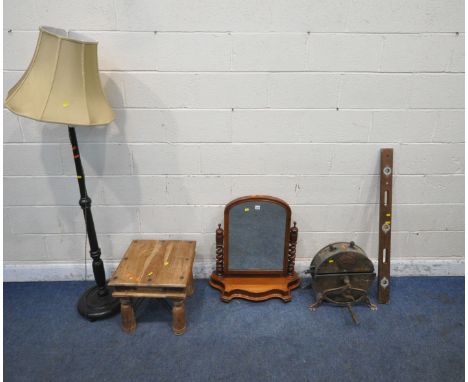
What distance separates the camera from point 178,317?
1.77 metres

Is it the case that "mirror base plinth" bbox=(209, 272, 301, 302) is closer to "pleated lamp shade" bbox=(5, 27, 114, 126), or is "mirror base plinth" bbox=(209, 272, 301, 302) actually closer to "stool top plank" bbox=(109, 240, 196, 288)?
"stool top plank" bbox=(109, 240, 196, 288)

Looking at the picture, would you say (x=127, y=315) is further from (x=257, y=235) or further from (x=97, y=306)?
(x=257, y=235)

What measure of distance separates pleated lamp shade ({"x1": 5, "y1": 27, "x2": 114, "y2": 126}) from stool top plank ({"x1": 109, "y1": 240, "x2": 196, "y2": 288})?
77cm

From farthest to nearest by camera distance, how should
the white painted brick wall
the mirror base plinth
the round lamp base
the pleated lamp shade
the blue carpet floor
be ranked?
the mirror base plinth
the round lamp base
the white painted brick wall
the blue carpet floor
the pleated lamp shade

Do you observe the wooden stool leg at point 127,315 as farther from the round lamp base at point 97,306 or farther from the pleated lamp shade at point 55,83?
the pleated lamp shade at point 55,83

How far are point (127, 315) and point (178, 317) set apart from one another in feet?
0.87

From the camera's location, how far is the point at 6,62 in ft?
5.68

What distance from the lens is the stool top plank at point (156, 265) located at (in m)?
1.71

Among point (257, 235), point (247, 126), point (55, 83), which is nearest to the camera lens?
point (55, 83)

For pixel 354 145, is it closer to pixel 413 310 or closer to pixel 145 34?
pixel 413 310

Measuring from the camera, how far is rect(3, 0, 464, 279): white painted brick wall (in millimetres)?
1706

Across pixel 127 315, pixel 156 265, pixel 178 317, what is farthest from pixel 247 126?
pixel 127 315

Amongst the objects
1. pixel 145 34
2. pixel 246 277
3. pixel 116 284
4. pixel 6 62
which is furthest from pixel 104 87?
pixel 246 277

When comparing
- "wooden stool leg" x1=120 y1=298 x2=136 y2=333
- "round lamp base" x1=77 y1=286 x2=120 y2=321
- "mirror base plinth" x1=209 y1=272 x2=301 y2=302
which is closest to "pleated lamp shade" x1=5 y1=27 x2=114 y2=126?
"wooden stool leg" x1=120 y1=298 x2=136 y2=333
